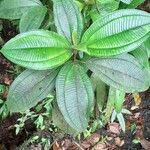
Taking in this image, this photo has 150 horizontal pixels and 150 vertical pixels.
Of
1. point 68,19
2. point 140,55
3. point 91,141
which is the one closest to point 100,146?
point 91,141

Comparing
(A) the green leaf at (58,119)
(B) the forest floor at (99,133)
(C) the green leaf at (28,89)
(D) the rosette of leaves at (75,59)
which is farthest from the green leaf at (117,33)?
(B) the forest floor at (99,133)

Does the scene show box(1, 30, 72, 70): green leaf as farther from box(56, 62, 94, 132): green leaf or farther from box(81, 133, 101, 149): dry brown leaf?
box(81, 133, 101, 149): dry brown leaf

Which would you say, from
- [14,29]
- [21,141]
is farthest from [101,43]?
[21,141]

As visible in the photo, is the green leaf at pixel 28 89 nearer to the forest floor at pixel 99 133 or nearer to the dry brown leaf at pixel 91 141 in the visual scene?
the forest floor at pixel 99 133

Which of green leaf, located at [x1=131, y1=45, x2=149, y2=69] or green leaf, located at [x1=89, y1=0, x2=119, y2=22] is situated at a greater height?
green leaf, located at [x1=89, y1=0, x2=119, y2=22]

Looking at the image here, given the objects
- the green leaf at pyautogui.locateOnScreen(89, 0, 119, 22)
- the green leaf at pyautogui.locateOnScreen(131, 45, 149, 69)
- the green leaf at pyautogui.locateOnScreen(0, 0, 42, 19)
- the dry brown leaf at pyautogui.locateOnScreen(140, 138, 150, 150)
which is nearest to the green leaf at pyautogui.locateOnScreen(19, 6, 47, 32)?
the green leaf at pyautogui.locateOnScreen(0, 0, 42, 19)

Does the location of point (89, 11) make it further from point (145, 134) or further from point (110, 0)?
point (145, 134)

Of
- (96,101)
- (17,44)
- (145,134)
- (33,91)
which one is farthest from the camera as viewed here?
(145,134)

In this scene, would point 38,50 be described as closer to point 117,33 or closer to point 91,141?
point 117,33
